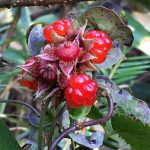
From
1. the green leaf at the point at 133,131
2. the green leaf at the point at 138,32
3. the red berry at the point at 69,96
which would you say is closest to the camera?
the red berry at the point at 69,96

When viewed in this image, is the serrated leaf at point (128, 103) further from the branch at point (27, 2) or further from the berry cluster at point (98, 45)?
the branch at point (27, 2)

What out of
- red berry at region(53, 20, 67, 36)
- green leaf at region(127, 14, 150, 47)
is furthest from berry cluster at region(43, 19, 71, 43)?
green leaf at region(127, 14, 150, 47)

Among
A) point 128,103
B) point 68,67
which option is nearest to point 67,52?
point 68,67

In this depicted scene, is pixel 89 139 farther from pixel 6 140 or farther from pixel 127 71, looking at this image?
pixel 127 71

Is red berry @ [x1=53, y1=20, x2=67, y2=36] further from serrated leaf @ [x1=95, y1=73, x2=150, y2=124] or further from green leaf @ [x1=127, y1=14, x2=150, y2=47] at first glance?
green leaf @ [x1=127, y1=14, x2=150, y2=47]

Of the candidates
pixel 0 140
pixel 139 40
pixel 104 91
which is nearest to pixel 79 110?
pixel 104 91

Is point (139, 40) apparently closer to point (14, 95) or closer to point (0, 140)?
point (14, 95)

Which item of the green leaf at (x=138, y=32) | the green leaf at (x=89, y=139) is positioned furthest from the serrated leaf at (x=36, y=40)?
the green leaf at (x=138, y=32)
